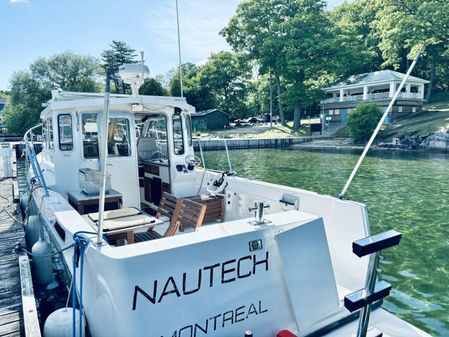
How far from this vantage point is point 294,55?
41344 millimetres

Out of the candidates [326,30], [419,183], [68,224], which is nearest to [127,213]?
[68,224]

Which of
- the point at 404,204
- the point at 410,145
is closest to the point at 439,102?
the point at 410,145

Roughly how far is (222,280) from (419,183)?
669 inches

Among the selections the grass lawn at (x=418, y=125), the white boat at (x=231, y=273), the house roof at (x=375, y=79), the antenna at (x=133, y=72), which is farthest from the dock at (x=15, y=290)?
the house roof at (x=375, y=79)

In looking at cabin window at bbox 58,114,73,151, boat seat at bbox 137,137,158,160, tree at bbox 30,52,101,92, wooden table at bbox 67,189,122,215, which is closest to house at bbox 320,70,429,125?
tree at bbox 30,52,101,92

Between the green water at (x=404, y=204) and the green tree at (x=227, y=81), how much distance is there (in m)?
27.3

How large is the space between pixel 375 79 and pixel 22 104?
4344 cm

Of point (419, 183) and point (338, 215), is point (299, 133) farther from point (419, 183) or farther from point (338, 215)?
point (338, 215)

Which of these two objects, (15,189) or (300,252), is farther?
(15,189)

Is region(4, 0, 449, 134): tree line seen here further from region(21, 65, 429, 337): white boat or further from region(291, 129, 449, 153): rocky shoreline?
region(21, 65, 429, 337): white boat

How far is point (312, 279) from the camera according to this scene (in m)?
3.20

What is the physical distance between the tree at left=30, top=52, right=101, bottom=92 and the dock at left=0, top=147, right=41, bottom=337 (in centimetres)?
4215

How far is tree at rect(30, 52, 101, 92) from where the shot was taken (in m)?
44.1

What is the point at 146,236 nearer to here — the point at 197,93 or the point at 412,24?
the point at 412,24
